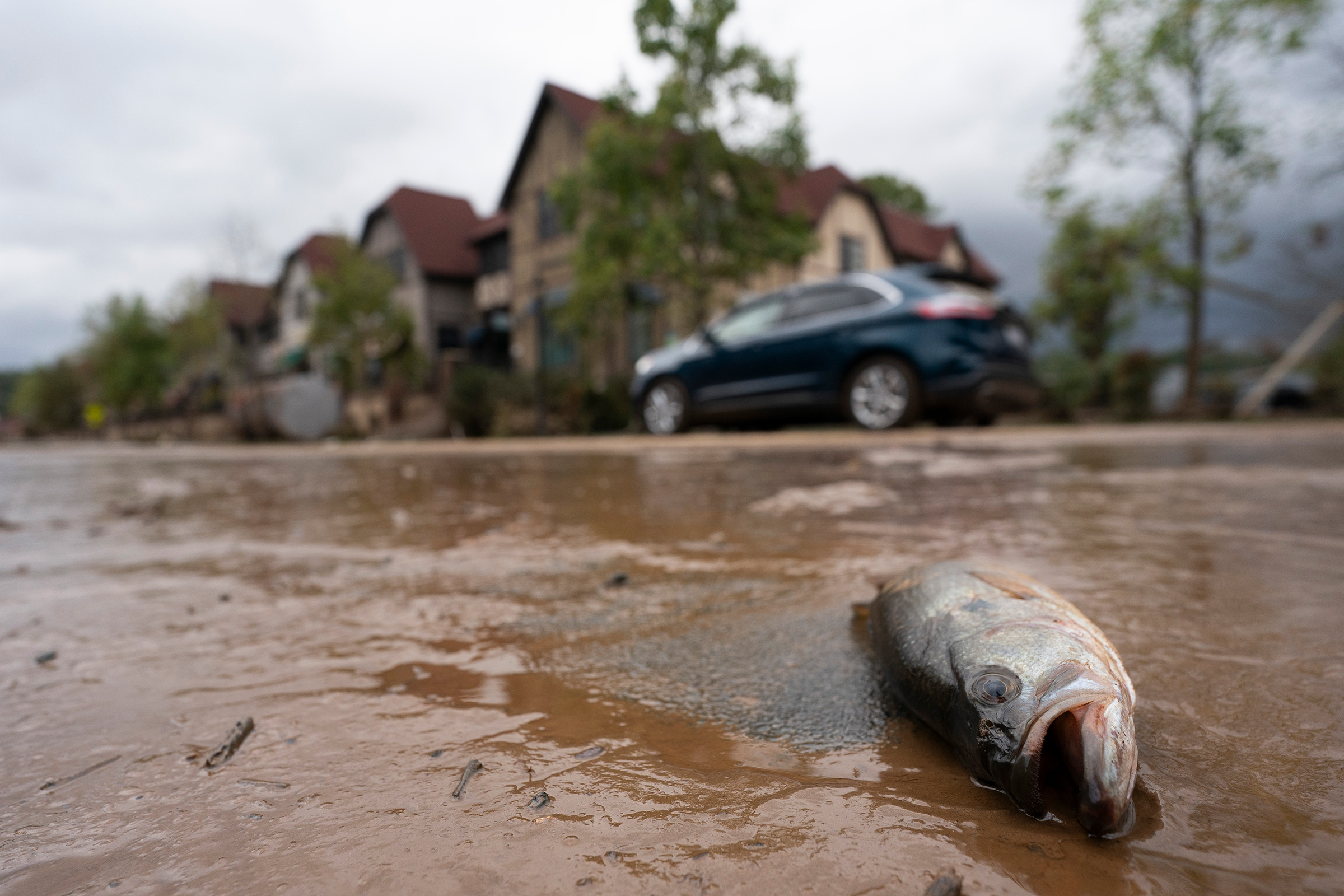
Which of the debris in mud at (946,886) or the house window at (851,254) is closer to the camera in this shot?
the debris in mud at (946,886)

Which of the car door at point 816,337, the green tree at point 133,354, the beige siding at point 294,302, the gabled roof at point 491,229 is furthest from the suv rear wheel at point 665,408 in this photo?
the green tree at point 133,354

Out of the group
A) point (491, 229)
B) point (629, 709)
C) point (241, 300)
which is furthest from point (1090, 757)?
point (241, 300)

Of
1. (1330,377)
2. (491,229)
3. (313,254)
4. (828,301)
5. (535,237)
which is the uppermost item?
(313,254)

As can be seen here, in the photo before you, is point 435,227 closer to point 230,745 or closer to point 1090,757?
point 230,745

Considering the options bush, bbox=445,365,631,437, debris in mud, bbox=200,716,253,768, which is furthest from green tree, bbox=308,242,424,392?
debris in mud, bbox=200,716,253,768

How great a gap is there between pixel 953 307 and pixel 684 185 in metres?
9.74

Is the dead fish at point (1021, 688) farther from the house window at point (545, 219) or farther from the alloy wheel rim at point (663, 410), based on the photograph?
the house window at point (545, 219)

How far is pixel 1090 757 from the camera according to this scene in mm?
877

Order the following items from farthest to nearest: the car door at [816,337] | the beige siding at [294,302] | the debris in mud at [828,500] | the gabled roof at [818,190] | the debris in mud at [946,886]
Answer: the beige siding at [294,302] → the gabled roof at [818,190] → the car door at [816,337] → the debris in mud at [828,500] → the debris in mud at [946,886]

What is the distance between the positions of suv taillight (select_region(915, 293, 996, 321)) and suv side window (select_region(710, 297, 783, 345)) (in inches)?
69.5

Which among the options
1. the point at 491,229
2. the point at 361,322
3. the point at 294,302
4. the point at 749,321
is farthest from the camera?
the point at 294,302

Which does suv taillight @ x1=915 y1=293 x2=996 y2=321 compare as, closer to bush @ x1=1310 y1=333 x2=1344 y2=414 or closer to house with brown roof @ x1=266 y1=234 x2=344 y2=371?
bush @ x1=1310 y1=333 x2=1344 y2=414

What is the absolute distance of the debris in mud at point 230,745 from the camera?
1.07m

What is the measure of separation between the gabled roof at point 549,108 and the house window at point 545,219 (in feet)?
4.09
